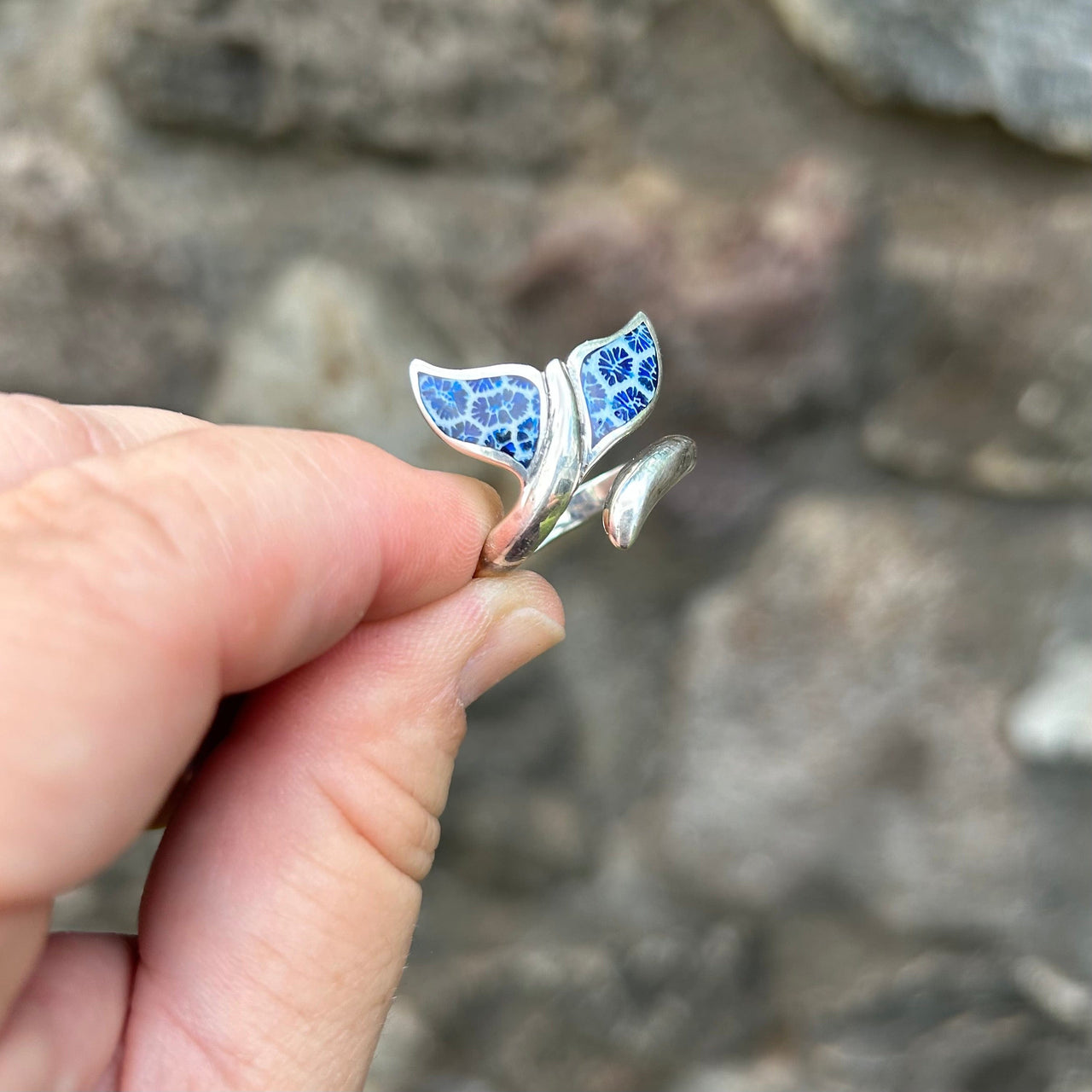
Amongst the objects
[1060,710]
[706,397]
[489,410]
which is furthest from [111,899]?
[1060,710]

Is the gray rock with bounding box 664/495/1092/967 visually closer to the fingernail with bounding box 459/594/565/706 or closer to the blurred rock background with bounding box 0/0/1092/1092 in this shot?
the blurred rock background with bounding box 0/0/1092/1092

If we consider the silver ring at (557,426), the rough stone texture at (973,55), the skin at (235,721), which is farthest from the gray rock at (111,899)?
the rough stone texture at (973,55)

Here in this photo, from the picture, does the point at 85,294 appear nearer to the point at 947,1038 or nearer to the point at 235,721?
the point at 235,721

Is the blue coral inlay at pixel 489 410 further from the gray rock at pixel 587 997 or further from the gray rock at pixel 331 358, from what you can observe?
the gray rock at pixel 587 997

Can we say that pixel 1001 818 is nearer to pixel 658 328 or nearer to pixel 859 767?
pixel 859 767

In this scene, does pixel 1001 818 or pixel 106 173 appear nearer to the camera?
pixel 106 173

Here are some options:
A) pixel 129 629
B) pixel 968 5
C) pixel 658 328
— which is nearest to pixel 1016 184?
pixel 968 5
